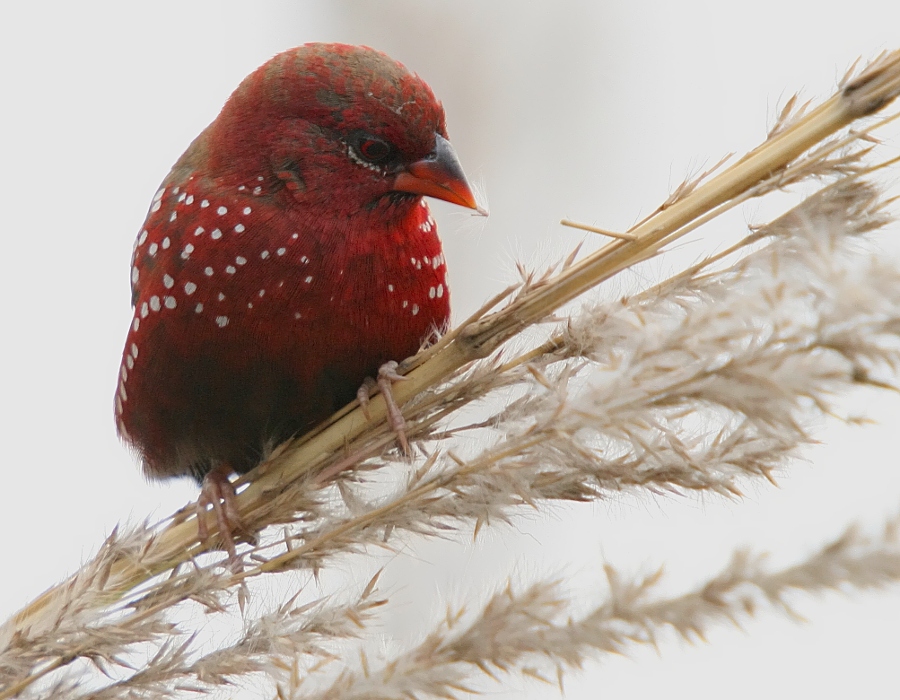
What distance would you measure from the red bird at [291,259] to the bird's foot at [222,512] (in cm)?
8

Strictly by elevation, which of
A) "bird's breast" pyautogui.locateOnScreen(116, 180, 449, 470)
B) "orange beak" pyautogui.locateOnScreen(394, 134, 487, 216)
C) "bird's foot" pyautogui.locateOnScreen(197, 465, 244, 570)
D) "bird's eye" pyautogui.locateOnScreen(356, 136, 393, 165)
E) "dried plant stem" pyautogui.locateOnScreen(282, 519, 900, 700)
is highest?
"bird's eye" pyautogui.locateOnScreen(356, 136, 393, 165)

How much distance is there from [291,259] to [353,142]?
29cm

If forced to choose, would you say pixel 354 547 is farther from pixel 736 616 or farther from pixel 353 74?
pixel 353 74

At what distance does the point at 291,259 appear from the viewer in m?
2.08

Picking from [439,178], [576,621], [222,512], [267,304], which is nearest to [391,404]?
[222,512]

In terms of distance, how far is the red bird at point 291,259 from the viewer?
6.79 ft

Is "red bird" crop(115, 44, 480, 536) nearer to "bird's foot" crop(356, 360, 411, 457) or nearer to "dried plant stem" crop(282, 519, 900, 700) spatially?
"bird's foot" crop(356, 360, 411, 457)

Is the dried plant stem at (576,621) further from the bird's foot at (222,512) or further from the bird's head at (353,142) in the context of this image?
the bird's head at (353,142)

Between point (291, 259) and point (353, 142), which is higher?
point (353, 142)

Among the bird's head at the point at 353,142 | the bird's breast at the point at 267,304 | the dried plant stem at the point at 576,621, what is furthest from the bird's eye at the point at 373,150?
the dried plant stem at the point at 576,621

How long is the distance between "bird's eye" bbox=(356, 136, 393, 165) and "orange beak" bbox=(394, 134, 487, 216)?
0.16 ft

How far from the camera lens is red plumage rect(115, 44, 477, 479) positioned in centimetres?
207

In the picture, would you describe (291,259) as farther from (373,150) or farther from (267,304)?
(373,150)

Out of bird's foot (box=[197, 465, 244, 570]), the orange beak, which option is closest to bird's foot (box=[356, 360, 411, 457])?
bird's foot (box=[197, 465, 244, 570])
